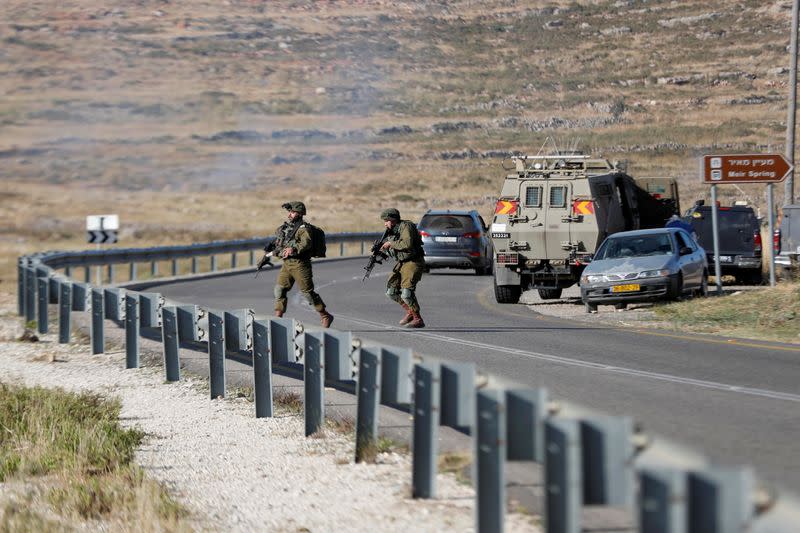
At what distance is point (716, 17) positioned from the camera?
129 meters

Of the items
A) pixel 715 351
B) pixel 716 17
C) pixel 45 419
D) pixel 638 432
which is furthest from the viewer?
pixel 716 17

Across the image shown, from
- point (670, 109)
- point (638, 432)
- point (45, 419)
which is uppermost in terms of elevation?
point (670, 109)

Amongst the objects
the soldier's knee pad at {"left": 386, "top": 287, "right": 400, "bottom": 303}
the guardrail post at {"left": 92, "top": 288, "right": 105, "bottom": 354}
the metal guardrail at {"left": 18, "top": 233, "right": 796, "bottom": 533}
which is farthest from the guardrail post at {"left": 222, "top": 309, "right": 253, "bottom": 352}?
the soldier's knee pad at {"left": 386, "top": 287, "right": 400, "bottom": 303}

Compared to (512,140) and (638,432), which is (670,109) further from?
(638,432)

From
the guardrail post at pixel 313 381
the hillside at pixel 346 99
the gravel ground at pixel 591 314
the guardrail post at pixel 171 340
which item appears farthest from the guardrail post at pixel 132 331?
the hillside at pixel 346 99

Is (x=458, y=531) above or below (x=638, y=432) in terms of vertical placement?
below

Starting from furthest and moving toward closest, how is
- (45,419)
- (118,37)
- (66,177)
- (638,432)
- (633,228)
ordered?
(118,37) < (66,177) < (633,228) < (45,419) < (638,432)

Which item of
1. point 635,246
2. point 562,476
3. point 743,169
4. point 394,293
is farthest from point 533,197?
point 562,476

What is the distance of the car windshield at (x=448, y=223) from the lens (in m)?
36.8

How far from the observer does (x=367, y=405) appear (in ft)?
34.0

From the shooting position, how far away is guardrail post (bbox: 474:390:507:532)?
7.41 meters

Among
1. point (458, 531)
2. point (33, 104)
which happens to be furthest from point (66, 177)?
point (458, 531)

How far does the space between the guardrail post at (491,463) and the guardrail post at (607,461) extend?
4.09 feet

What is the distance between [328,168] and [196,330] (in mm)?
100177
